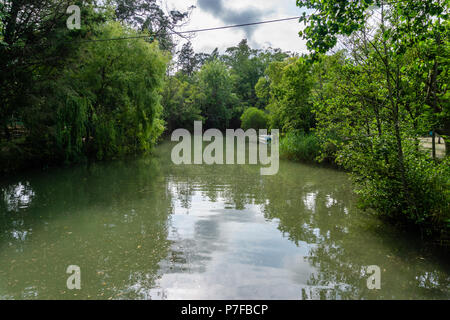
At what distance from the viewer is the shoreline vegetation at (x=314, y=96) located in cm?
551

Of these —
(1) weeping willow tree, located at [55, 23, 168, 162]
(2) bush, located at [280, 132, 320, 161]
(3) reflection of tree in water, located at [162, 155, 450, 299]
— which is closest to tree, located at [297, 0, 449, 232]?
(3) reflection of tree in water, located at [162, 155, 450, 299]

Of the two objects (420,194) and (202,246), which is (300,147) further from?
(202,246)

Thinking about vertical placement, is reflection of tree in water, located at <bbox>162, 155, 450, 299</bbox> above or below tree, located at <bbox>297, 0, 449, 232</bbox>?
below

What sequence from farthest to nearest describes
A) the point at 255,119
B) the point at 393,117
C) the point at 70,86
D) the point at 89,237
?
the point at 255,119 < the point at 70,86 < the point at 89,237 < the point at 393,117

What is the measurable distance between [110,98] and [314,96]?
452 inches

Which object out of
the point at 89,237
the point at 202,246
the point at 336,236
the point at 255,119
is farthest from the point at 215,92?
the point at 202,246

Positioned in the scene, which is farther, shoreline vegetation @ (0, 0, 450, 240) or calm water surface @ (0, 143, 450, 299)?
shoreline vegetation @ (0, 0, 450, 240)

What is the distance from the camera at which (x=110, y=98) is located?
680 inches

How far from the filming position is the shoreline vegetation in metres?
5.51

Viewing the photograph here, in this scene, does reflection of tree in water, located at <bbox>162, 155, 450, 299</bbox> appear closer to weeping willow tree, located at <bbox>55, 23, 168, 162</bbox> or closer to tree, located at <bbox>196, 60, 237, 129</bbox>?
weeping willow tree, located at <bbox>55, 23, 168, 162</bbox>

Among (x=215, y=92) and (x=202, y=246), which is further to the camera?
(x=215, y=92)

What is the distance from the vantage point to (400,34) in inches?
194

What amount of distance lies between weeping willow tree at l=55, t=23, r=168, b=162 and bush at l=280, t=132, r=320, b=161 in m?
8.41

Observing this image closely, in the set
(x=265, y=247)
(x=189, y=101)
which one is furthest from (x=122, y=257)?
(x=189, y=101)
